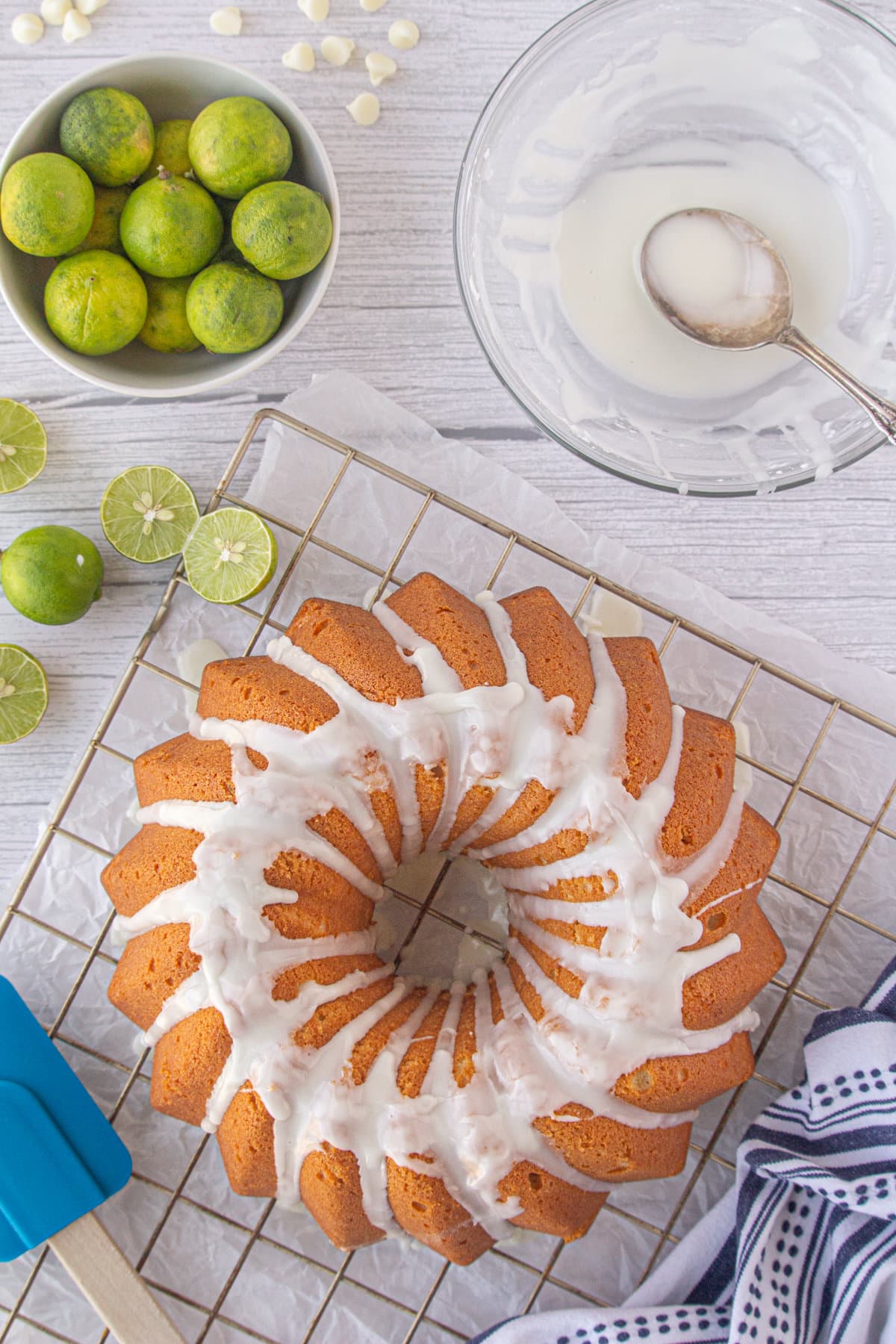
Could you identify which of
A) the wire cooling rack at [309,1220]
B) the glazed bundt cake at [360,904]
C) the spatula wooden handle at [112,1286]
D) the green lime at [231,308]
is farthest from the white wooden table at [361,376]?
the spatula wooden handle at [112,1286]

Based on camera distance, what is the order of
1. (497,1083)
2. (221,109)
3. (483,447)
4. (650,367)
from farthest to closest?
1. (483,447)
2. (650,367)
3. (221,109)
4. (497,1083)

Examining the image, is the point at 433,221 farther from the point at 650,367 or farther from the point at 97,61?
the point at 97,61

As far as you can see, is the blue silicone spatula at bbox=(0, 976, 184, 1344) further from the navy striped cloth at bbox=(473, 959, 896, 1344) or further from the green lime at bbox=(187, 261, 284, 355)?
the green lime at bbox=(187, 261, 284, 355)

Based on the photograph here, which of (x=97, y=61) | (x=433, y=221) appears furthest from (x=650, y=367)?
(x=97, y=61)

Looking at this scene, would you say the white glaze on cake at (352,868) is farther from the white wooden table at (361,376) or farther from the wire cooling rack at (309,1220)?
the white wooden table at (361,376)

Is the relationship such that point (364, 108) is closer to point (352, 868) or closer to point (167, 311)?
point (167, 311)
